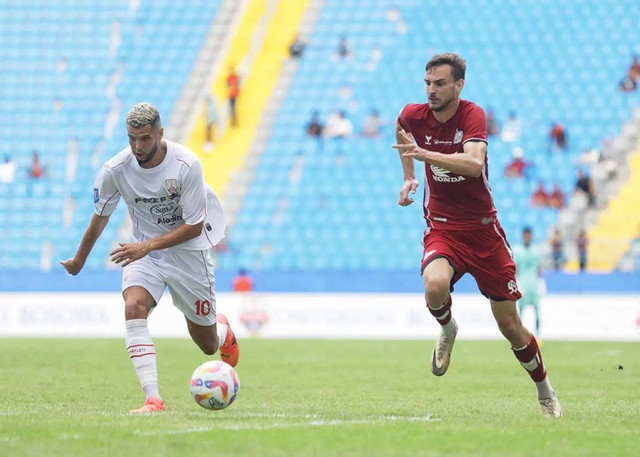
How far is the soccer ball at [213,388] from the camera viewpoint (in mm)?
8664

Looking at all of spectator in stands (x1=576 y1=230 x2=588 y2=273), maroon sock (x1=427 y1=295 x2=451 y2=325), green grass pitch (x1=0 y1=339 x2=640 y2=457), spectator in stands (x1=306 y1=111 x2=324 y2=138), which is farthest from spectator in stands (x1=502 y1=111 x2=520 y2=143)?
maroon sock (x1=427 y1=295 x2=451 y2=325)

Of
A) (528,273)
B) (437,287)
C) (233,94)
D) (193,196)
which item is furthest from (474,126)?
(233,94)

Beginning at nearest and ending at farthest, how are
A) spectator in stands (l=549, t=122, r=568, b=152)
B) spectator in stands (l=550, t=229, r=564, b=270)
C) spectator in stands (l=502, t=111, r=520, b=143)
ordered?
spectator in stands (l=550, t=229, r=564, b=270) < spectator in stands (l=549, t=122, r=568, b=152) < spectator in stands (l=502, t=111, r=520, b=143)

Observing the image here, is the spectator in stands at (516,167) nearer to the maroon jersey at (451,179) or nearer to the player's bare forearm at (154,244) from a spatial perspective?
the maroon jersey at (451,179)

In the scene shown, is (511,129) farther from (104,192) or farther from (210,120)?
(104,192)

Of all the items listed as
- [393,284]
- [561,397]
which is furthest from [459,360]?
[393,284]

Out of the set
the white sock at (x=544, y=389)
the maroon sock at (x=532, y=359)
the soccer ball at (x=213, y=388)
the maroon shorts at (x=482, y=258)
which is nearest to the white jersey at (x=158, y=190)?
the soccer ball at (x=213, y=388)

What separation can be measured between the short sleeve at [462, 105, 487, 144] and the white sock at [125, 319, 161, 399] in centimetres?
291

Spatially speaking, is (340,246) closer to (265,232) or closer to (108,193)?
(265,232)

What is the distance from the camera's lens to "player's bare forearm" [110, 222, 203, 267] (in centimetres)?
907

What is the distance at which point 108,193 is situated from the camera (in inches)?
373

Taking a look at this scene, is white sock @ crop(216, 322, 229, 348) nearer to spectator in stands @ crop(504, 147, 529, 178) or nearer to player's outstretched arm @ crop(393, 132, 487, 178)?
player's outstretched arm @ crop(393, 132, 487, 178)

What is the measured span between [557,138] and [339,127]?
5.74m

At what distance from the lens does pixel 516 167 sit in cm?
3000
